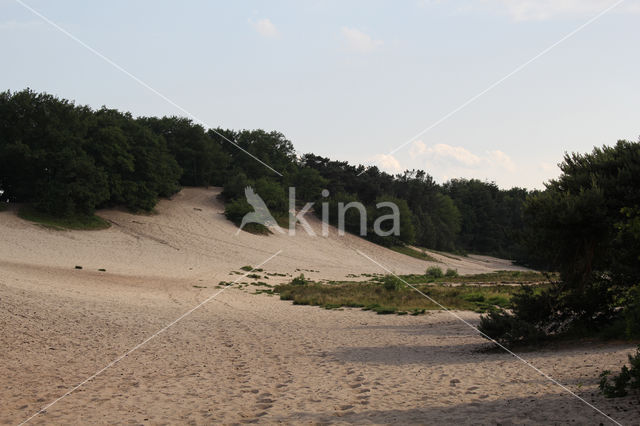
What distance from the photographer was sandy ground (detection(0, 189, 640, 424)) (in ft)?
29.6

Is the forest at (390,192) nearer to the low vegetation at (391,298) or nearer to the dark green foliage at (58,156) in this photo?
the dark green foliage at (58,156)

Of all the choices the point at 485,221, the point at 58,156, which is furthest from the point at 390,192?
the point at 58,156

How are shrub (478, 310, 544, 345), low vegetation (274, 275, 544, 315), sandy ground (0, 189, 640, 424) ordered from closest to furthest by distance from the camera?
sandy ground (0, 189, 640, 424) < shrub (478, 310, 544, 345) < low vegetation (274, 275, 544, 315)

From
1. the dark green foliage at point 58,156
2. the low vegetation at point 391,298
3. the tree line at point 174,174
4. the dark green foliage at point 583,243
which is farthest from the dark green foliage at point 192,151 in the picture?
the dark green foliage at point 583,243

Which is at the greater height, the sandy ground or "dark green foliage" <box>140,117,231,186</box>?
"dark green foliage" <box>140,117,231,186</box>

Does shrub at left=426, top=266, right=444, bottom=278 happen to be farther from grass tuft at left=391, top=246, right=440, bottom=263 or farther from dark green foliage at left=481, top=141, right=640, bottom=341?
dark green foliage at left=481, top=141, right=640, bottom=341

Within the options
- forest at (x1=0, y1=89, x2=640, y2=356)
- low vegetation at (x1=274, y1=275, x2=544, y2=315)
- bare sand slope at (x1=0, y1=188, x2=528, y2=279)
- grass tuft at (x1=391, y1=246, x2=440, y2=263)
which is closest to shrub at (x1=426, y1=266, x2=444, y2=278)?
bare sand slope at (x1=0, y1=188, x2=528, y2=279)

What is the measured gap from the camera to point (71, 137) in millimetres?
53500

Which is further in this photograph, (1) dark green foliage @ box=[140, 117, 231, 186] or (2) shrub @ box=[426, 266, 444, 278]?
(1) dark green foliage @ box=[140, 117, 231, 186]

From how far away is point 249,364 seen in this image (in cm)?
1344

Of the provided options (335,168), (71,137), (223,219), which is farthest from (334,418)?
(335,168)

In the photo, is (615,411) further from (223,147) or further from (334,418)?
(223,147)

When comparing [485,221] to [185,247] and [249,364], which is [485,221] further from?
[249,364]

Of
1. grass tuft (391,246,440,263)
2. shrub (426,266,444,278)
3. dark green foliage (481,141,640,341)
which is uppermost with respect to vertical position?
dark green foliage (481,141,640,341)
